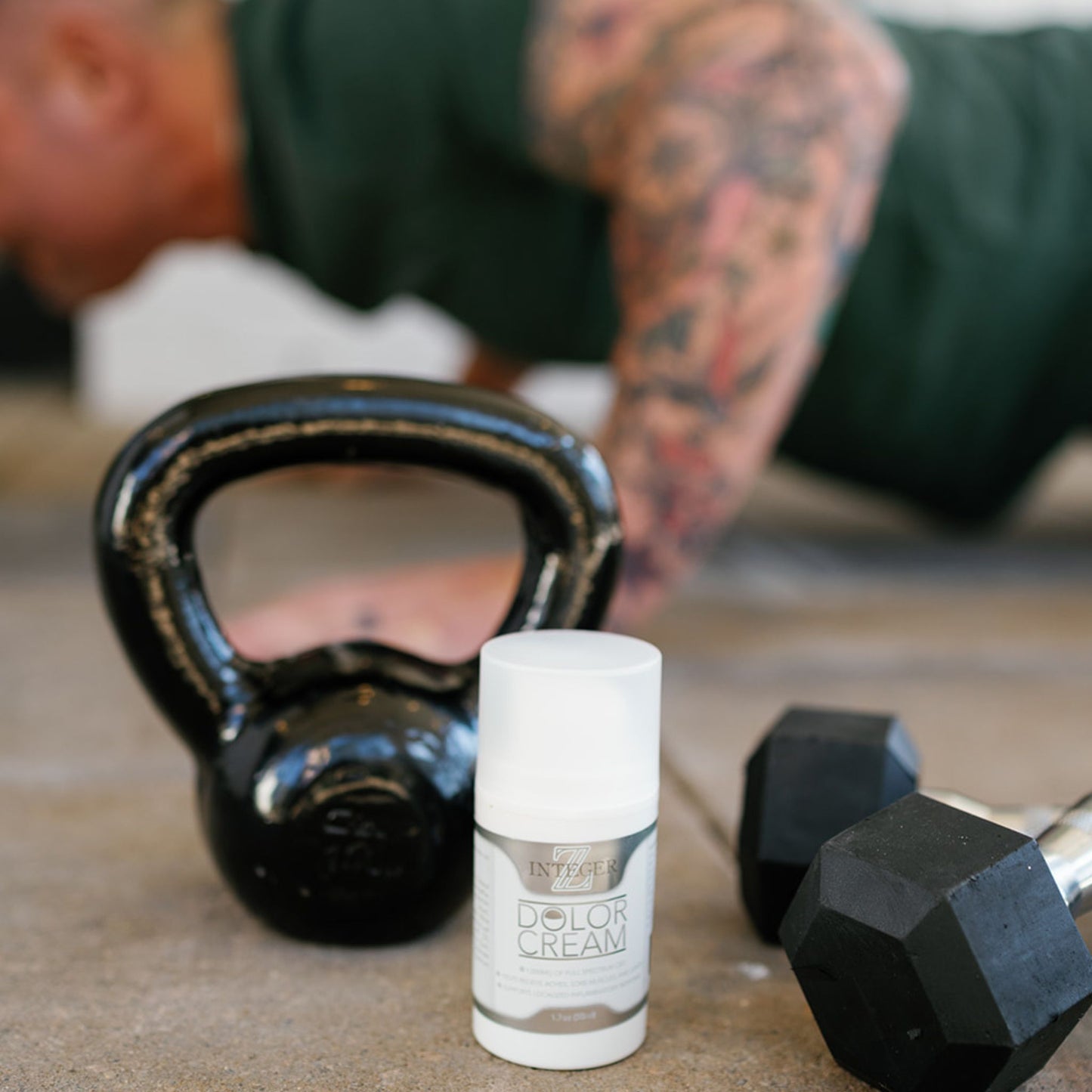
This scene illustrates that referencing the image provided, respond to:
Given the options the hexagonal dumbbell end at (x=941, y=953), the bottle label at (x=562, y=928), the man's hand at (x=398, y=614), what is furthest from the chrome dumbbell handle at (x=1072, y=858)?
the man's hand at (x=398, y=614)

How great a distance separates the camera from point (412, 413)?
53 cm

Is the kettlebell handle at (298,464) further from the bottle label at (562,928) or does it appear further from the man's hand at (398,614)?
the man's hand at (398,614)

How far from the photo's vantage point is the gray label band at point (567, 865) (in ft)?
1.41

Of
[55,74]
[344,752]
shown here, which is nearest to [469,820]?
[344,752]

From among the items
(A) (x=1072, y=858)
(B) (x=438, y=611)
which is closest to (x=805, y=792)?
(A) (x=1072, y=858)

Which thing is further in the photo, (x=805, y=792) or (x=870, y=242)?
(x=870, y=242)

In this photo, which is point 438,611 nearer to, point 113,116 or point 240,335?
point 113,116

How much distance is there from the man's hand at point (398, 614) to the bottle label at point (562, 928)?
0.36 metres

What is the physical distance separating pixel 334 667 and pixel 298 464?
9 cm

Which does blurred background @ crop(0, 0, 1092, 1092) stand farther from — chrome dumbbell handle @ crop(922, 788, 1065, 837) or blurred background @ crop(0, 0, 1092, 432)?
blurred background @ crop(0, 0, 1092, 432)

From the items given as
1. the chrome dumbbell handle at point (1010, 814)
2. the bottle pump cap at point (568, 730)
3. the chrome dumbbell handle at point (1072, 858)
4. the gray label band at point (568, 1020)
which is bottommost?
the gray label band at point (568, 1020)

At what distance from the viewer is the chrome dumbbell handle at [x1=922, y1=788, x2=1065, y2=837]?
0.49 meters

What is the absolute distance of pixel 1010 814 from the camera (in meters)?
0.51

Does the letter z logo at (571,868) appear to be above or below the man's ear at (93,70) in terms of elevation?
below
